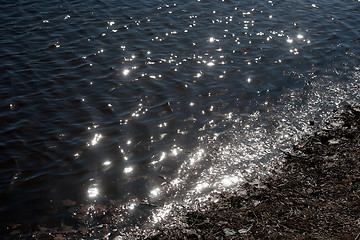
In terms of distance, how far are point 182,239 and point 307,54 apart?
876 centimetres

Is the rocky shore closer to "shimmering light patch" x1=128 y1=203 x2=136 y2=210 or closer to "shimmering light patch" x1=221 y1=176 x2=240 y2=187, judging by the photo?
"shimmering light patch" x1=221 y1=176 x2=240 y2=187

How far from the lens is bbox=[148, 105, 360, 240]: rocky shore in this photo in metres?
5.55

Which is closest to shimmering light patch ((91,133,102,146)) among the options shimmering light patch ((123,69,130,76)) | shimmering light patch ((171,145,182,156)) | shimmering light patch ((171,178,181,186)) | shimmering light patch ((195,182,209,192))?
shimmering light patch ((171,145,182,156))

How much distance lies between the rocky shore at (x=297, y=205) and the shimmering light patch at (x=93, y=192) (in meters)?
1.62

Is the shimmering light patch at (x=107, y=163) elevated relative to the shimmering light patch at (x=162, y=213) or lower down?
elevated

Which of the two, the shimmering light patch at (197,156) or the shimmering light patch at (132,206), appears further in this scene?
the shimmering light patch at (197,156)

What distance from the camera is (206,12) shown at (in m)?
14.5

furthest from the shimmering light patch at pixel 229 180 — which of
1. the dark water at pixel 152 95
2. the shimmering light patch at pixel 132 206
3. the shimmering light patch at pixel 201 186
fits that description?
the shimmering light patch at pixel 132 206

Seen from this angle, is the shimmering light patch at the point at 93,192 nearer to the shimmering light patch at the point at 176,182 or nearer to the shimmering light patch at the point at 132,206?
the shimmering light patch at the point at 132,206

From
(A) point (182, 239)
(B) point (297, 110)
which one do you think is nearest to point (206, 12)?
(B) point (297, 110)

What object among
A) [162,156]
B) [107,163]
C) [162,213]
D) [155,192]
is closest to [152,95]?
[162,156]

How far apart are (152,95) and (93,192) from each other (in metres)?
3.58

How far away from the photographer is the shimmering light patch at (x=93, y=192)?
6.77m

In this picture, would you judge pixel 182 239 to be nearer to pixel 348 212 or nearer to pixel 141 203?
pixel 141 203
